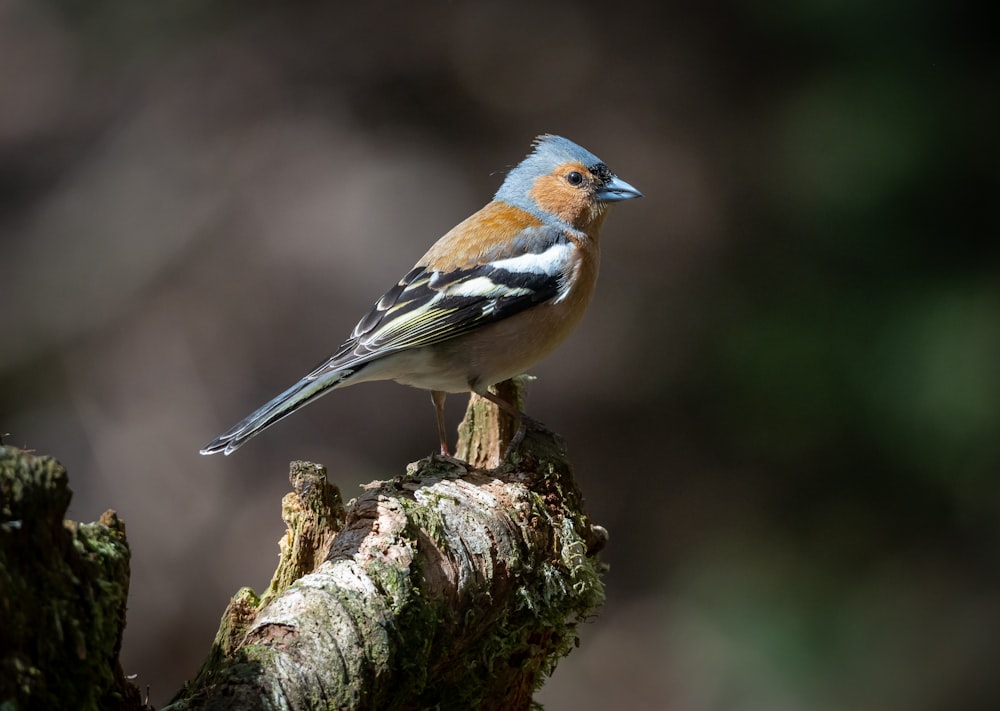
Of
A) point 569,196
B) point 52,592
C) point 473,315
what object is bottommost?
point 52,592

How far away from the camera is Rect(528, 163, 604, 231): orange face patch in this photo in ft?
14.0

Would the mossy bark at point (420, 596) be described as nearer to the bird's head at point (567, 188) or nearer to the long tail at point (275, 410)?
the long tail at point (275, 410)

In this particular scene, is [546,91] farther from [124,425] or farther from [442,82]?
[124,425]

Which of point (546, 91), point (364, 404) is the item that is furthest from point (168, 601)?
point (546, 91)

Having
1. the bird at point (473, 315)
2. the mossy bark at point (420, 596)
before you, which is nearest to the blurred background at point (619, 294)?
the bird at point (473, 315)

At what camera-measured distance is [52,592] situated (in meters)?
1.65

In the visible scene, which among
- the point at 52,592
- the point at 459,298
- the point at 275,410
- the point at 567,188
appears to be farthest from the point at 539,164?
the point at 52,592

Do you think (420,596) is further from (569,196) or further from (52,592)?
(569,196)

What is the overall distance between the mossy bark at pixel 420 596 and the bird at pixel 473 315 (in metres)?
0.55

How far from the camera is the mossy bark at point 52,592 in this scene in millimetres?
1557

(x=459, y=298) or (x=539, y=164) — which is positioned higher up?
(x=539, y=164)

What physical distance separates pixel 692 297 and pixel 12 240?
451 centimetres

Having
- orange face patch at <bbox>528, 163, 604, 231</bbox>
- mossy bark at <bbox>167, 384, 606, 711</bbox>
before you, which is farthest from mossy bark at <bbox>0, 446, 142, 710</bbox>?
orange face patch at <bbox>528, 163, 604, 231</bbox>

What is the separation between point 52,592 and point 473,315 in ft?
7.20
